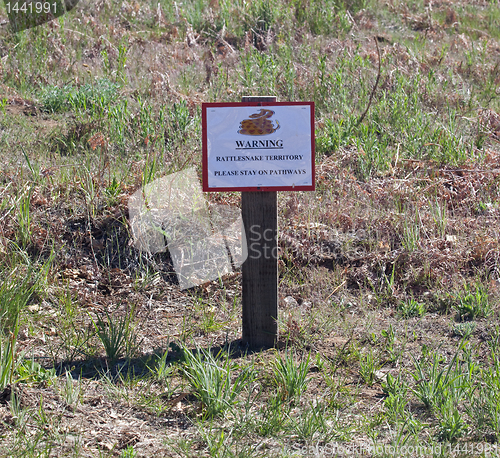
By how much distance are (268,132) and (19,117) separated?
13.2 ft

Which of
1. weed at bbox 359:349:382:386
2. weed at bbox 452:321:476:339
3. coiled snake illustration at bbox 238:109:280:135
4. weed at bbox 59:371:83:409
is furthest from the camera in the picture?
weed at bbox 452:321:476:339

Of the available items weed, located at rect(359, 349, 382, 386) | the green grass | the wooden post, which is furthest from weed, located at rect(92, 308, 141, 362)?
weed, located at rect(359, 349, 382, 386)

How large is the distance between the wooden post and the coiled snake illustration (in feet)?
0.34

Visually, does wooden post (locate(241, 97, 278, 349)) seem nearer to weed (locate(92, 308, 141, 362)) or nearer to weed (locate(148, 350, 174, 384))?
weed (locate(148, 350, 174, 384))

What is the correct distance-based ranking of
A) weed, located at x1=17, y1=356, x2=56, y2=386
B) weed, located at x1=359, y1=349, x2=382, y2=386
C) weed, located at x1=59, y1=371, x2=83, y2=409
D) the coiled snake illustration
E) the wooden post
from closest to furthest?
weed, located at x1=59, y1=371, x2=83, y2=409
weed, located at x1=17, y1=356, x2=56, y2=386
weed, located at x1=359, y1=349, x2=382, y2=386
the coiled snake illustration
the wooden post

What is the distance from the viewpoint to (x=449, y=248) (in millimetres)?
4465

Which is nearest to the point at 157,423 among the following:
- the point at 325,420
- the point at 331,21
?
the point at 325,420

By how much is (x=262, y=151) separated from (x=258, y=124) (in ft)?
0.54

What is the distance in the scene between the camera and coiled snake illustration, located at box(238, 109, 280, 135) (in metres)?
3.21

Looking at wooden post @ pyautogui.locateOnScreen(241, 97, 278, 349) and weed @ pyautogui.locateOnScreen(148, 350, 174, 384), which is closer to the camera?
weed @ pyautogui.locateOnScreen(148, 350, 174, 384)

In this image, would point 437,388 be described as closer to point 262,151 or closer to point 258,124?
point 262,151

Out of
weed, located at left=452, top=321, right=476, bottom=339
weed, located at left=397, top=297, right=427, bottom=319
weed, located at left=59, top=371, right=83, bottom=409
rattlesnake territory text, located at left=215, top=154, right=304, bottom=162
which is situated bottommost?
weed, located at left=59, top=371, right=83, bottom=409

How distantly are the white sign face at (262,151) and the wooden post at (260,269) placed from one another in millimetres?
121

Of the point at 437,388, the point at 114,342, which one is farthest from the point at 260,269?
the point at 437,388
